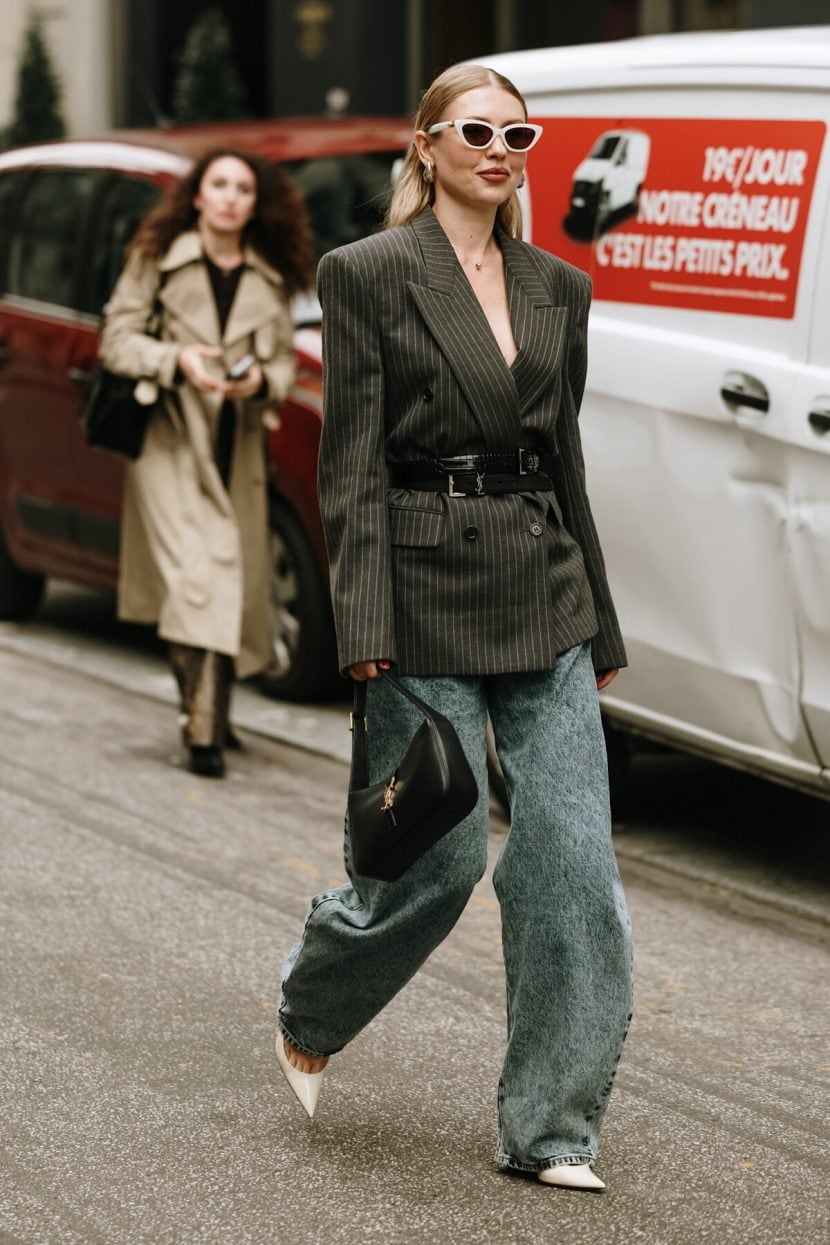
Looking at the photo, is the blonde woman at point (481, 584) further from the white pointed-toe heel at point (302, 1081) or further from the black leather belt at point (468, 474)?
the white pointed-toe heel at point (302, 1081)

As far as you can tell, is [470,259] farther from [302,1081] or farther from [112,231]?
[112,231]

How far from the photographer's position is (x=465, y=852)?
3.85m

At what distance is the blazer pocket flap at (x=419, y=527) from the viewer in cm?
380

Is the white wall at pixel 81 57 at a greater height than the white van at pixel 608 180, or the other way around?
the white van at pixel 608 180

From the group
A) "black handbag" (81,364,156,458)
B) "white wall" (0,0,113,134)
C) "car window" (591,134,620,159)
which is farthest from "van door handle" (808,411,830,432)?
"white wall" (0,0,113,134)

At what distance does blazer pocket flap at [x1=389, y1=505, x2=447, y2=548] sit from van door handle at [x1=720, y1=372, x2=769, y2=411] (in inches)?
69.3

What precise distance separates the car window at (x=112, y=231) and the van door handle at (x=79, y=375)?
23cm

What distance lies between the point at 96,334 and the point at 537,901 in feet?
16.3

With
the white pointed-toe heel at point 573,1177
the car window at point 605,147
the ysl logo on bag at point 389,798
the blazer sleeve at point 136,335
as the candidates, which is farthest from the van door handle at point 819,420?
the blazer sleeve at point 136,335

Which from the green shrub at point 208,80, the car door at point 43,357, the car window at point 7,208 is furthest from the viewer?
the green shrub at point 208,80

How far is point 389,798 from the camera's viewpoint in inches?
145

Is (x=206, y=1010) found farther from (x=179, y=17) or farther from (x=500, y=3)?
(x=179, y=17)

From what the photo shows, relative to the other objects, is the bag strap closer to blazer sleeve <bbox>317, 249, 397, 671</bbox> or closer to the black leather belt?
blazer sleeve <bbox>317, 249, 397, 671</bbox>

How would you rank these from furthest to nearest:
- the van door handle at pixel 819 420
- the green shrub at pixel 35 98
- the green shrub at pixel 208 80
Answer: the green shrub at pixel 35 98
the green shrub at pixel 208 80
the van door handle at pixel 819 420
